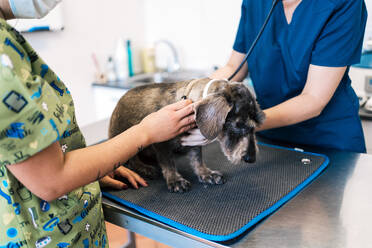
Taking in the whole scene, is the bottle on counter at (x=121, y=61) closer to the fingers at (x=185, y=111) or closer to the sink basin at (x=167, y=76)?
the sink basin at (x=167, y=76)

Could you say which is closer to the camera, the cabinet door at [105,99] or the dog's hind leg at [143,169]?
the dog's hind leg at [143,169]

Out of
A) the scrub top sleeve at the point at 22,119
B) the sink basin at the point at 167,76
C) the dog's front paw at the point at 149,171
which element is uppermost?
the scrub top sleeve at the point at 22,119

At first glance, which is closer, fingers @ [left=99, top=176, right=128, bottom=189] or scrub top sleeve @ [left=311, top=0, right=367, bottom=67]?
fingers @ [left=99, top=176, right=128, bottom=189]

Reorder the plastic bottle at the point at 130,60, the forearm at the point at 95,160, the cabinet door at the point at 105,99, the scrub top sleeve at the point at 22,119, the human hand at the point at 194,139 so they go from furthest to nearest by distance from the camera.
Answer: the plastic bottle at the point at 130,60, the cabinet door at the point at 105,99, the human hand at the point at 194,139, the forearm at the point at 95,160, the scrub top sleeve at the point at 22,119

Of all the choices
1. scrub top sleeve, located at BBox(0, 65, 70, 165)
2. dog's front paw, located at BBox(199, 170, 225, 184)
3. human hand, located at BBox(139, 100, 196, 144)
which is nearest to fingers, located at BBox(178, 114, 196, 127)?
human hand, located at BBox(139, 100, 196, 144)

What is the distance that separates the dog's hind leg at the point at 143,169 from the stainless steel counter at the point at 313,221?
22cm

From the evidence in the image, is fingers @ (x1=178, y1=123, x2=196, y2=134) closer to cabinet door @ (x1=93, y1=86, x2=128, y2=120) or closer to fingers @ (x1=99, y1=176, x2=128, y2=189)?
fingers @ (x1=99, y1=176, x2=128, y2=189)

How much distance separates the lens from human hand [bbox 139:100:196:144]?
980 mm

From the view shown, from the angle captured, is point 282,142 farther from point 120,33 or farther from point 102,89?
point 120,33

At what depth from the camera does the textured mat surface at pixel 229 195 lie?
96cm

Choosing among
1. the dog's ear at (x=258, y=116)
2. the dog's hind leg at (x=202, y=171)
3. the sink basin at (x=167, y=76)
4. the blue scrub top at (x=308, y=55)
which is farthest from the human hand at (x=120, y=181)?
the sink basin at (x=167, y=76)

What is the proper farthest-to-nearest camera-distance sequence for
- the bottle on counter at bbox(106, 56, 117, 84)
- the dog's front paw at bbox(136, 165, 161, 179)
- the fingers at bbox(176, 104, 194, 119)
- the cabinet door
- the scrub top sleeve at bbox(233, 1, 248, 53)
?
the bottle on counter at bbox(106, 56, 117, 84), the cabinet door, the scrub top sleeve at bbox(233, 1, 248, 53), the dog's front paw at bbox(136, 165, 161, 179), the fingers at bbox(176, 104, 194, 119)

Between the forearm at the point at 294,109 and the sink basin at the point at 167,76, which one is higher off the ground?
the forearm at the point at 294,109

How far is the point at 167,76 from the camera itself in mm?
3357
